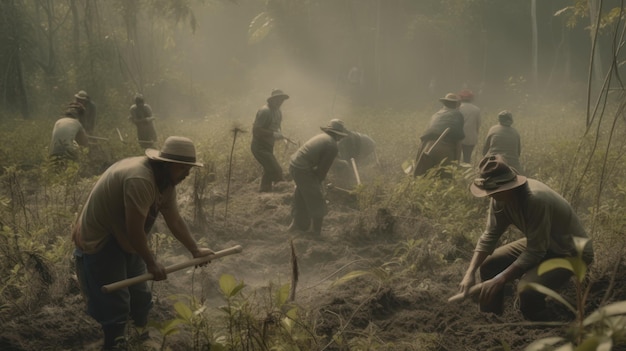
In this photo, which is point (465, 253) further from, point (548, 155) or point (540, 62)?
point (540, 62)

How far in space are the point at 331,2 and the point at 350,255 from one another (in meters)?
23.6

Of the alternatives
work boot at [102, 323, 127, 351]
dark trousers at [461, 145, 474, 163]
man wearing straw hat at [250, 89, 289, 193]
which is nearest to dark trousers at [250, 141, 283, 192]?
man wearing straw hat at [250, 89, 289, 193]

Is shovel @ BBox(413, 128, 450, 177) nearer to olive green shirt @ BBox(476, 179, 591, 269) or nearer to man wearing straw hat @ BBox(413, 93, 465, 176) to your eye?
man wearing straw hat @ BBox(413, 93, 465, 176)

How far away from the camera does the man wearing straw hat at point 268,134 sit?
8086mm

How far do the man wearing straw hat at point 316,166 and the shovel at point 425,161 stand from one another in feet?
4.91

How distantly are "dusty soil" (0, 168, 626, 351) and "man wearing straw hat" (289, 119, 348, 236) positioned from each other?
368 mm

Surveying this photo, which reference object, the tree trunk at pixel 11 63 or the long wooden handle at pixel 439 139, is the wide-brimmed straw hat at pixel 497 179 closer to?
the long wooden handle at pixel 439 139

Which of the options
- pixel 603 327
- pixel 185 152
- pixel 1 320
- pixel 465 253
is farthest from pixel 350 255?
pixel 603 327

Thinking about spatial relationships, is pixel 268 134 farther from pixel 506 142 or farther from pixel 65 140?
pixel 506 142

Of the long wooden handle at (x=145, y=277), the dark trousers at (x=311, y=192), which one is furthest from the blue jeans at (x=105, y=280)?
the dark trousers at (x=311, y=192)

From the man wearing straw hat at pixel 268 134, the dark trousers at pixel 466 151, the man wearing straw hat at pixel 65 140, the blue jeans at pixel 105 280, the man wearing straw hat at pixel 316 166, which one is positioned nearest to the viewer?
the blue jeans at pixel 105 280

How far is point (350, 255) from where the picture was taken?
19.1 feet

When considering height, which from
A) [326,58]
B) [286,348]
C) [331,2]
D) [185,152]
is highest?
[331,2]

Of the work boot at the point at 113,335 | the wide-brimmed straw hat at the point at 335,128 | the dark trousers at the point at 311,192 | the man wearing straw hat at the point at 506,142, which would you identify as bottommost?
the work boot at the point at 113,335
